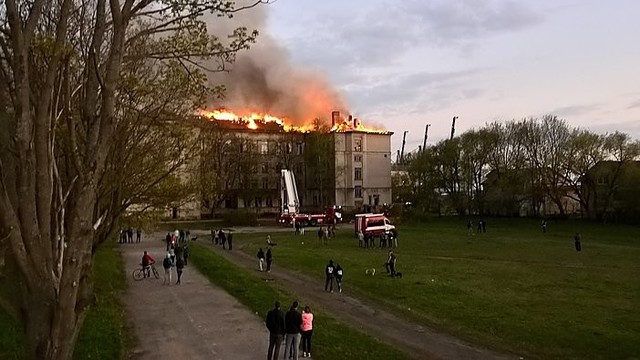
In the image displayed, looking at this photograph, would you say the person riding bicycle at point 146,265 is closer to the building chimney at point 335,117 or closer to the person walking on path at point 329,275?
the person walking on path at point 329,275

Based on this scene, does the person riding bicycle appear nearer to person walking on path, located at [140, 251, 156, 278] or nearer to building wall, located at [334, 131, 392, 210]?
person walking on path, located at [140, 251, 156, 278]

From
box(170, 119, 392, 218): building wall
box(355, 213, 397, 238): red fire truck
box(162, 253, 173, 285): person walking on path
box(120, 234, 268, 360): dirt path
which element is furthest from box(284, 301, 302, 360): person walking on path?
box(170, 119, 392, 218): building wall

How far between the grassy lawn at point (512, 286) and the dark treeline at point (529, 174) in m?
23.3

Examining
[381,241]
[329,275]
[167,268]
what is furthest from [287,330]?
[381,241]

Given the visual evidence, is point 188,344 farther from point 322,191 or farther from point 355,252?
point 322,191

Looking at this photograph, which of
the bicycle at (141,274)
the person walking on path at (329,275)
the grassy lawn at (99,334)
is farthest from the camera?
the bicycle at (141,274)

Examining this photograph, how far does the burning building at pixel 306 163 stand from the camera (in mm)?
92500

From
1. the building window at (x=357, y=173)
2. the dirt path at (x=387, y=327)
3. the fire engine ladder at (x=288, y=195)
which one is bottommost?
the dirt path at (x=387, y=327)

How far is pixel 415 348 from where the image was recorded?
17.5 metres

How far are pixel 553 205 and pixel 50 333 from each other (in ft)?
298

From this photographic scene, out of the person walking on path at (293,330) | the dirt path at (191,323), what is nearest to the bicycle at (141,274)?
the dirt path at (191,323)

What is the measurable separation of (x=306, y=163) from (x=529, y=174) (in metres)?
34.7

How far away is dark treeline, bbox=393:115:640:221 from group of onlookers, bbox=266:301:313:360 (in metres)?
62.8

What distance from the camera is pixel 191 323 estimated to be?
64.2ft
